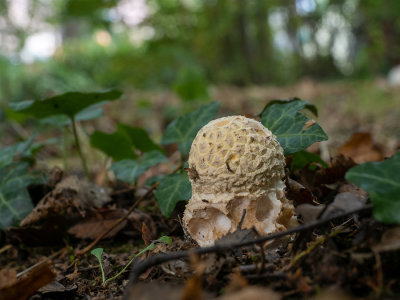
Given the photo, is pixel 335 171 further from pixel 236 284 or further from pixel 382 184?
pixel 236 284

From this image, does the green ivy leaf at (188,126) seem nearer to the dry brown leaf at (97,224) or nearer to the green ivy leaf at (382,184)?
the dry brown leaf at (97,224)

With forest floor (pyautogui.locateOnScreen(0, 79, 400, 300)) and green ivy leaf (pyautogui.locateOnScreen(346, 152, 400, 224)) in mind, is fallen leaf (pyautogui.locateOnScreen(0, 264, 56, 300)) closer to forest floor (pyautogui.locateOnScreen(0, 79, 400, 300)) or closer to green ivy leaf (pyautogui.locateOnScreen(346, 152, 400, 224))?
forest floor (pyautogui.locateOnScreen(0, 79, 400, 300))

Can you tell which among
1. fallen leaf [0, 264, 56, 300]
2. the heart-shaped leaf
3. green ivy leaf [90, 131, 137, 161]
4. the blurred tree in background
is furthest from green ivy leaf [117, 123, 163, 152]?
the blurred tree in background

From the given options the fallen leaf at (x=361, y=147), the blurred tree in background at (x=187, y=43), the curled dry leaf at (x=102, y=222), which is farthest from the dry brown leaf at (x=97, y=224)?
the blurred tree in background at (x=187, y=43)

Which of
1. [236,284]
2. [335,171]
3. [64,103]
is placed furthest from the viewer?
[64,103]

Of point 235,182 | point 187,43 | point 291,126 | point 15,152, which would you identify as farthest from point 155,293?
point 187,43

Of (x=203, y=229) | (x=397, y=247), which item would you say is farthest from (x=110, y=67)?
(x=397, y=247)

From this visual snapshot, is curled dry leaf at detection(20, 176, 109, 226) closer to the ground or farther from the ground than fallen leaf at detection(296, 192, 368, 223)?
closer to the ground
